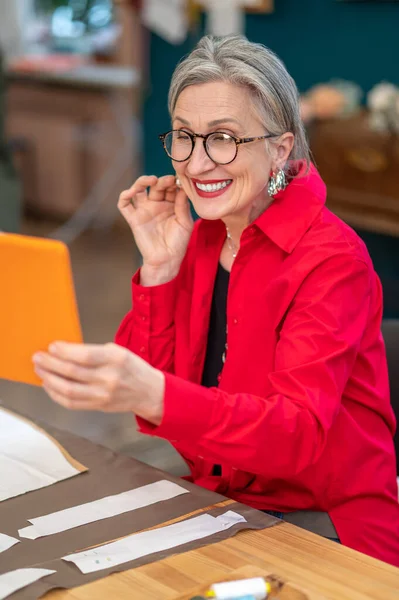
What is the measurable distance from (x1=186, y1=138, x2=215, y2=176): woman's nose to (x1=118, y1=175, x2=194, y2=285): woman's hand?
0.67ft

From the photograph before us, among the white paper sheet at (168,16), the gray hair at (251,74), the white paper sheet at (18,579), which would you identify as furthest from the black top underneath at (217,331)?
the white paper sheet at (168,16)

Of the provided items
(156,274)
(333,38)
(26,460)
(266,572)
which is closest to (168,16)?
(333,38)

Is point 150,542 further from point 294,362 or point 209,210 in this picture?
point 209,210

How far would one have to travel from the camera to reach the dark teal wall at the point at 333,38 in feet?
13.4

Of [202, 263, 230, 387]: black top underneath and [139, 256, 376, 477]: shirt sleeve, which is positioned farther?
[202, 263, 230, 387]: black top underneath

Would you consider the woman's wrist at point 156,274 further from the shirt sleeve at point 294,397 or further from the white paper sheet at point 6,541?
the white paper sheet at point 6,541

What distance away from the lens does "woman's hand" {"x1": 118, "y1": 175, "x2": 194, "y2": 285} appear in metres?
1.71

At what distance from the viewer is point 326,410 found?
4.54 feet

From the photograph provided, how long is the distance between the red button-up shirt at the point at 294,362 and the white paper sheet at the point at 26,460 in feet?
0.65

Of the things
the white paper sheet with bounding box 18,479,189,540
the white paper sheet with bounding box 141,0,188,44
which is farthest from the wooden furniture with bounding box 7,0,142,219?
the white paper sheet with bounding box 18,479,189,540

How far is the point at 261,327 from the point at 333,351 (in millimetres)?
198

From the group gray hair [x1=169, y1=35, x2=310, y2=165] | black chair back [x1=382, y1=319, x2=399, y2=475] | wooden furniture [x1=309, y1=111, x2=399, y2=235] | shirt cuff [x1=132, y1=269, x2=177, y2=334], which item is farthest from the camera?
wooden furniture [x1=309, y1=111, x2=399, y2=235]

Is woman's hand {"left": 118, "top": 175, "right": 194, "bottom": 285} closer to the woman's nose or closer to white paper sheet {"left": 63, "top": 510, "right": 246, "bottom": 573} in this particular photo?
the woman's nose

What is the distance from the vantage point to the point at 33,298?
3.99ft
